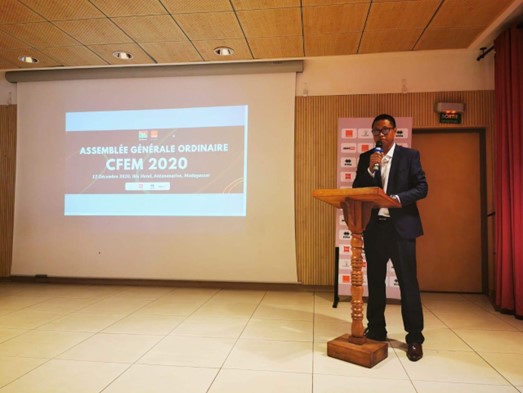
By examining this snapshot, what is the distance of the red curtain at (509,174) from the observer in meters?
3.71

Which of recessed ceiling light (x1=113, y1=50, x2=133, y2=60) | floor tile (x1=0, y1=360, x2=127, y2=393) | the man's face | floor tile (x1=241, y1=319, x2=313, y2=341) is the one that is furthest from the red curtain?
recessed ceiling light (x1=113, y1=50, x2=133, y2=60)

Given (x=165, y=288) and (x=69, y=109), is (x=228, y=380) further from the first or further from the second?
(x=69, y=109)

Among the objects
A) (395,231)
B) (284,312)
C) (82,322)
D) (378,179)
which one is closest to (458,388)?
(395,231)

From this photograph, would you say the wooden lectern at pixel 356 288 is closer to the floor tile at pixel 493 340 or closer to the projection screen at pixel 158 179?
the floor tile at pixel 493 340

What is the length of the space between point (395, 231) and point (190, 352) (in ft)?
5.52

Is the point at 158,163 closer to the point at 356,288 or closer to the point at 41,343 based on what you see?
the point at 41,343

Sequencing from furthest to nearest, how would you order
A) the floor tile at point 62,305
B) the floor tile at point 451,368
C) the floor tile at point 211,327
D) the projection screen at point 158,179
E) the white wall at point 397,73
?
the projection screen at point 158,179
the white wall at point 397,73
the floor tile at point 62,305
the floor tile at point 211,327
the floor tile at point 451,368

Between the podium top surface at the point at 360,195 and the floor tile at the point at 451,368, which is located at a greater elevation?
the podium top surface at the point at 360,195

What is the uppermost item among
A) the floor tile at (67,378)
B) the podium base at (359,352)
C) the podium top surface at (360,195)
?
the podium top surface at (360,195)

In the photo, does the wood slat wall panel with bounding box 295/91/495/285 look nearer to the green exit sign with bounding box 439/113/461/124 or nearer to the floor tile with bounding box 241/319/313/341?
the green exit sign with bounding box 439/113/461/124

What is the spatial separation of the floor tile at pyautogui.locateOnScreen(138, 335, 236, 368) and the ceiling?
2.97m

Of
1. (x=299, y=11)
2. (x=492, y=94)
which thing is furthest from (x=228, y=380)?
(x=492, y=94)

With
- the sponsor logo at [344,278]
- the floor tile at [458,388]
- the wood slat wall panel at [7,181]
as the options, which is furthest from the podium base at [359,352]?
the wood slat wall panel at [7,181]

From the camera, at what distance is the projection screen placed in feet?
16.2
